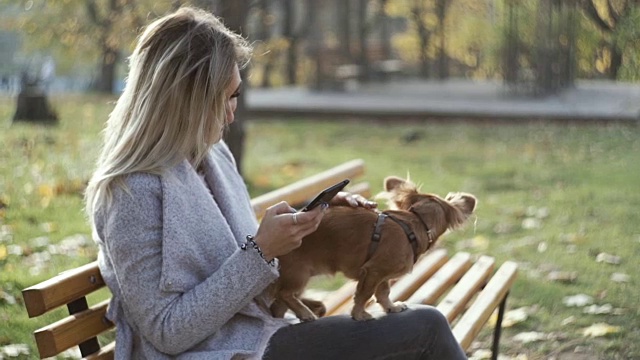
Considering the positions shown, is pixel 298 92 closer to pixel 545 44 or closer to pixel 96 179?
pixel 545 44

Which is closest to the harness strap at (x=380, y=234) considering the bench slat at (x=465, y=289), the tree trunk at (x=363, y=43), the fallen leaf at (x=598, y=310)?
the bench slat at (x=465, y=289)

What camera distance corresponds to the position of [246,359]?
2621 mm

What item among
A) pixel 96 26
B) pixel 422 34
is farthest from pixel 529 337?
pixel 422 34

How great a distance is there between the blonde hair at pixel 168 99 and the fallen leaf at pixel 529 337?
2.39 metres

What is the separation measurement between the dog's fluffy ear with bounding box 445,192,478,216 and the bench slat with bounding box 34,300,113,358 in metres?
1.08

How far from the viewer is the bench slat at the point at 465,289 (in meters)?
3.52

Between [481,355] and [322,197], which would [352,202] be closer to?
[322,197]

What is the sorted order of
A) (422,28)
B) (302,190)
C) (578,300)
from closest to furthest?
(302,190), (578,300), (422,28)

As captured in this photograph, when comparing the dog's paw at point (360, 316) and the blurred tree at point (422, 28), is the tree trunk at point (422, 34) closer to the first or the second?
the blurred tree at point (422, 28)

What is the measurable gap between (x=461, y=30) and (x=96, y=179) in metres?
20.2

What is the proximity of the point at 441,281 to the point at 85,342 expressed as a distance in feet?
5.38

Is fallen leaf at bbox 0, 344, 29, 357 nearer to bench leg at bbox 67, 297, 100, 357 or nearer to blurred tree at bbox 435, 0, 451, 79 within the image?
bench leg at bbox 67, 297, 100, 357

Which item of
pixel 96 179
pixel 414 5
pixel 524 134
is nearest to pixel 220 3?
pixel 96 179

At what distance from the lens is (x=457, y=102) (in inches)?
568
